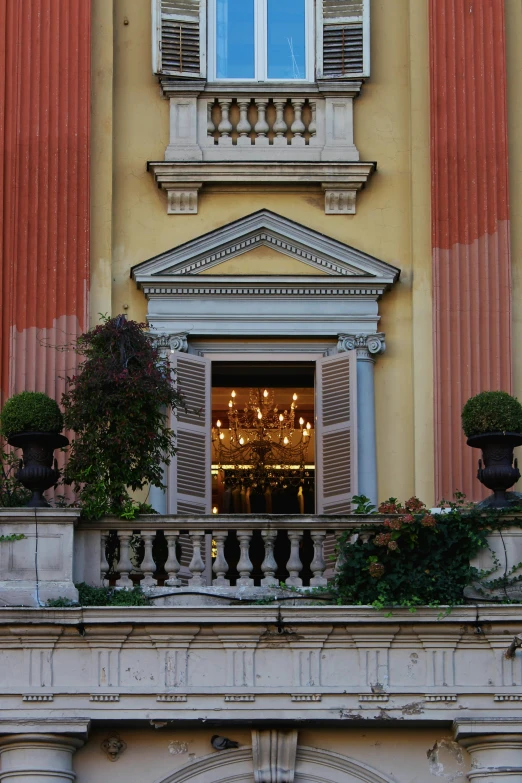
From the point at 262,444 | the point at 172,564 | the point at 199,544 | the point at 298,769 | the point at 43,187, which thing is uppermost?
the point at 43,187

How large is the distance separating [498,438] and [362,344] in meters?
3.01

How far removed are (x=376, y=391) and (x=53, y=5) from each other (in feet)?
17.6

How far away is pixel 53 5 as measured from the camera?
22375mm

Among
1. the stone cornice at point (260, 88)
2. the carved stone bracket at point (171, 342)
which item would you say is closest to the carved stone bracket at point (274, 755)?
the carved stone bracket at point (171, 342)

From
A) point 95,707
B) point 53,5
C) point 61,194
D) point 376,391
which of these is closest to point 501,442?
point 376,391

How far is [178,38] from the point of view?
22.4 meters

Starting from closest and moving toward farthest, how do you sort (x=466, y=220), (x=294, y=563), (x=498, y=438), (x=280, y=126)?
(x=294, y=563)
(x=498, y=438)
(x=466, y=220)
(x=280, y=126)

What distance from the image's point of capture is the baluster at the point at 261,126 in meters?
22.3

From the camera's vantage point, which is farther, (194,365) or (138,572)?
(194,365)

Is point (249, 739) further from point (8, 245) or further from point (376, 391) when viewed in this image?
point (8, 245)

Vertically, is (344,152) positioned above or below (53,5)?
below

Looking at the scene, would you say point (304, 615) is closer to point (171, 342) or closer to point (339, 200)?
point (171, 342)

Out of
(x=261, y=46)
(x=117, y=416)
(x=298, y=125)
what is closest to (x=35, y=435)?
(x=117, y=416)

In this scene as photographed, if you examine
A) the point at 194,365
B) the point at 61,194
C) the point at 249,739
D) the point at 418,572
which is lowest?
the point at 249,739
